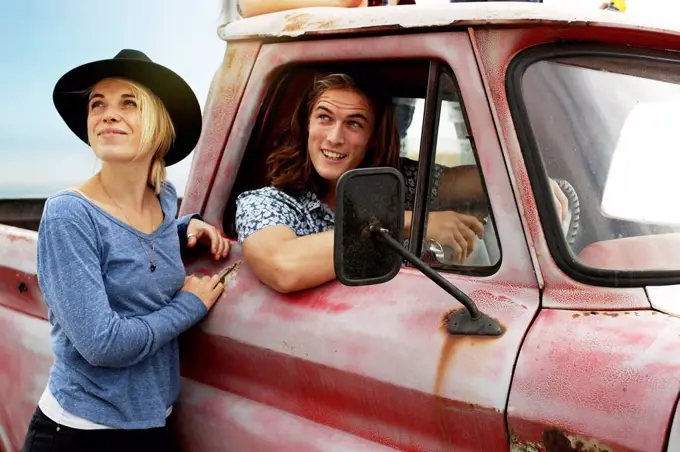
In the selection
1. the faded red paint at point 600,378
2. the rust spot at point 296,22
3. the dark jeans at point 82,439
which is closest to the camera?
the faded red paint at point 600,378

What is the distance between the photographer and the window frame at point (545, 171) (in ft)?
5.62

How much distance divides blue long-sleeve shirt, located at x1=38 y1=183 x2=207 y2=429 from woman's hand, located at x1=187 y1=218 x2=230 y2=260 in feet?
0.21

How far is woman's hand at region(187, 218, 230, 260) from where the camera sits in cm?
227

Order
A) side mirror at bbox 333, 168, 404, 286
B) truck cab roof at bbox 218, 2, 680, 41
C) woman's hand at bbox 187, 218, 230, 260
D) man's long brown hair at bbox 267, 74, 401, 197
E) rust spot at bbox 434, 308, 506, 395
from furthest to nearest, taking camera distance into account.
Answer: man's long brown hair at bbox 267, 74, 401, 197, woman's hand at bbox 187, 218, 230, 260, truck cab roof at bbox 218, 2, 680, 41, rust spot at bbox 434, 308, 506, 395, side mirror at bbox 333, 168, 404, 286

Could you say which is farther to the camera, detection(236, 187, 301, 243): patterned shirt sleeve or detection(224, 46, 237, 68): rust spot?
detection(224, 46, 237, 68): rust spot

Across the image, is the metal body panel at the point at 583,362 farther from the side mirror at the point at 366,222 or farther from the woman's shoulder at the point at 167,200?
the woman's shoulder at the point at 167,200

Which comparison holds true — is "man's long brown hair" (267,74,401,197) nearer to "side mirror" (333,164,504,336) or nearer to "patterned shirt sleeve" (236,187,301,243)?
"patterned shirt sleeve" (236,187,301,243)

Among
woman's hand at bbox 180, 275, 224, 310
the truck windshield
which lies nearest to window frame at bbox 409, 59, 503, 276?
the truck windshield

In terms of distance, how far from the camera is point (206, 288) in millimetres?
2201

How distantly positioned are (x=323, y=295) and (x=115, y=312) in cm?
52

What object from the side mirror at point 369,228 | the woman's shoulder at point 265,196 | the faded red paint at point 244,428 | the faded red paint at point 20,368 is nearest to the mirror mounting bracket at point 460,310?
the side mirror at point 369,228

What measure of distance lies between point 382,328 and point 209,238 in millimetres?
707

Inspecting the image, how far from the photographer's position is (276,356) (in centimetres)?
201

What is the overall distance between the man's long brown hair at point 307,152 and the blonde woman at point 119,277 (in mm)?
276
